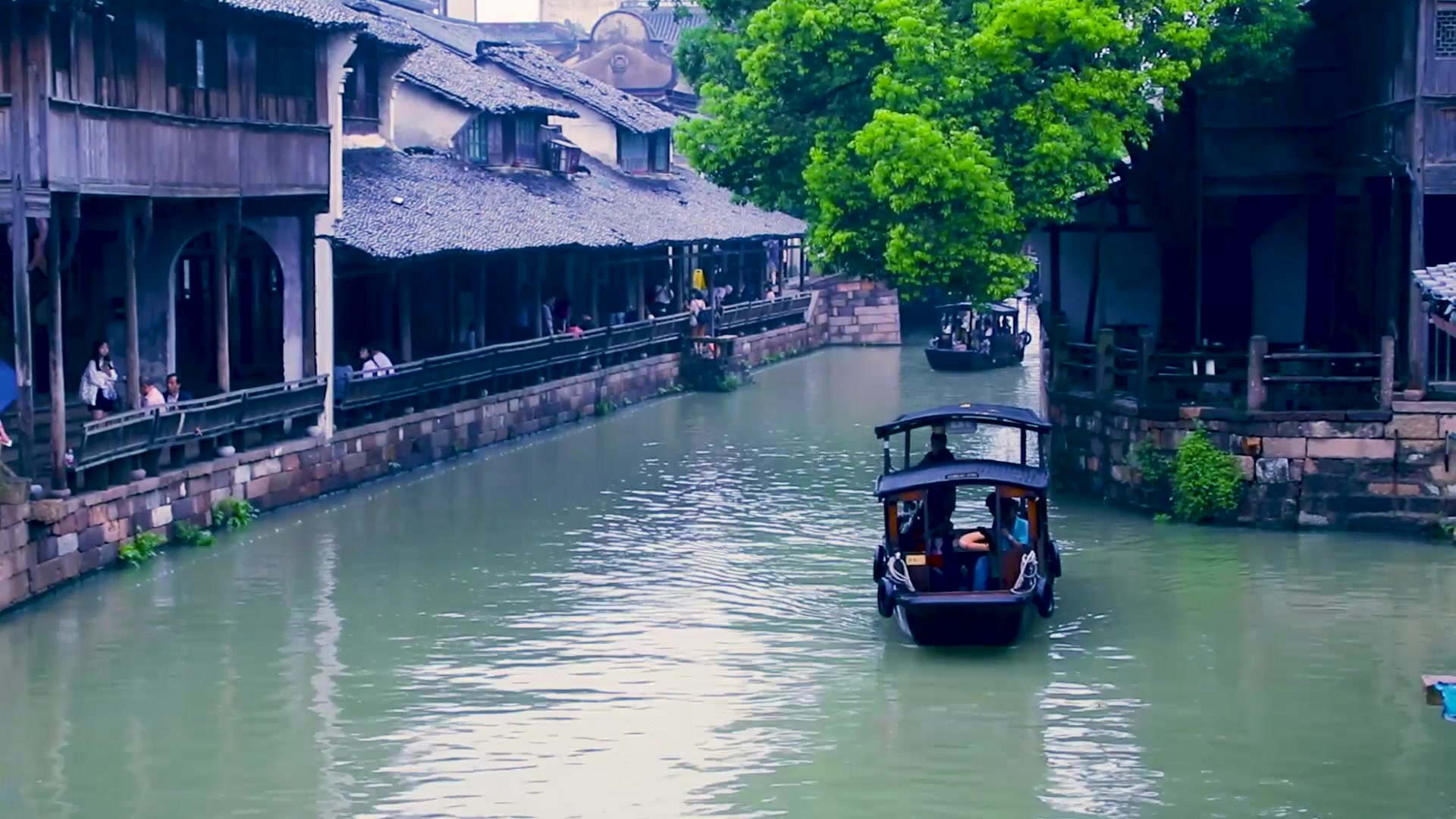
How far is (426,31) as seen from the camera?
51.3m

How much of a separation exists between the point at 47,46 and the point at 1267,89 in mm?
17914

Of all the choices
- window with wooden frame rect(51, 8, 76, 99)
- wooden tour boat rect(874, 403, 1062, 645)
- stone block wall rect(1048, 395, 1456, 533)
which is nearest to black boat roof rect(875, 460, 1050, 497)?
wooden tour boat rect(874, 403, 1062, 645)

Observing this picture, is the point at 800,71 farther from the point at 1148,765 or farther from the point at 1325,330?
the point at 1148,765

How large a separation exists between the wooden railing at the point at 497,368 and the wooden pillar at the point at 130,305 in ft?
19.5

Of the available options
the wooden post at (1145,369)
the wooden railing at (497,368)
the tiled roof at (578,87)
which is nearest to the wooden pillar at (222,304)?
the wooden railing at (497,368)

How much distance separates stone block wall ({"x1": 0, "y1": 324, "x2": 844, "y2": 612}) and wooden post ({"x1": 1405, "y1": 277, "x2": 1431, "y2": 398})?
50.1 ft

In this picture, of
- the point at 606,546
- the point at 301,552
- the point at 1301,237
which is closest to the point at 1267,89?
the point at 1301,237

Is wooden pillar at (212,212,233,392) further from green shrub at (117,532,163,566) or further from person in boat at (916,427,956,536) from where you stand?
person in boat at (916,427,956,536)

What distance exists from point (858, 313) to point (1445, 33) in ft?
124

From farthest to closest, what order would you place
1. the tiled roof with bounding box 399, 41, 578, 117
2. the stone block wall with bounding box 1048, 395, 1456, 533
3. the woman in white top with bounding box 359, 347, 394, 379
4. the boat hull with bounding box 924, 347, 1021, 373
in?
the boat hull with bounding box 924, 347, 1021, 373 → the tiled roof with bounding box 399, 41, 578, 117 → the woman in white top with bounding box 359, 347, 394, 379 → the stone block wall with bounding box 1048, 395, 1456, 533

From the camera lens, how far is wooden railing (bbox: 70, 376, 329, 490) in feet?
77.4

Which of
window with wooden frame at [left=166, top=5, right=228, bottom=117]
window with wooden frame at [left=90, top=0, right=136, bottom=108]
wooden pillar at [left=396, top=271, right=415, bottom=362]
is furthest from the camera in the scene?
wooden pillar at [left=396, top=271, right=415, bottom=362]

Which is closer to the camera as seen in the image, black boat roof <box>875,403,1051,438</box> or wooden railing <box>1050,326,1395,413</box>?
black boat roof <box>875,403,1051,438</box>

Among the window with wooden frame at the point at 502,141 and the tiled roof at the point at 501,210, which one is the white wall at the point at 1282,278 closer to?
the tiled roof at the point at 501,210
